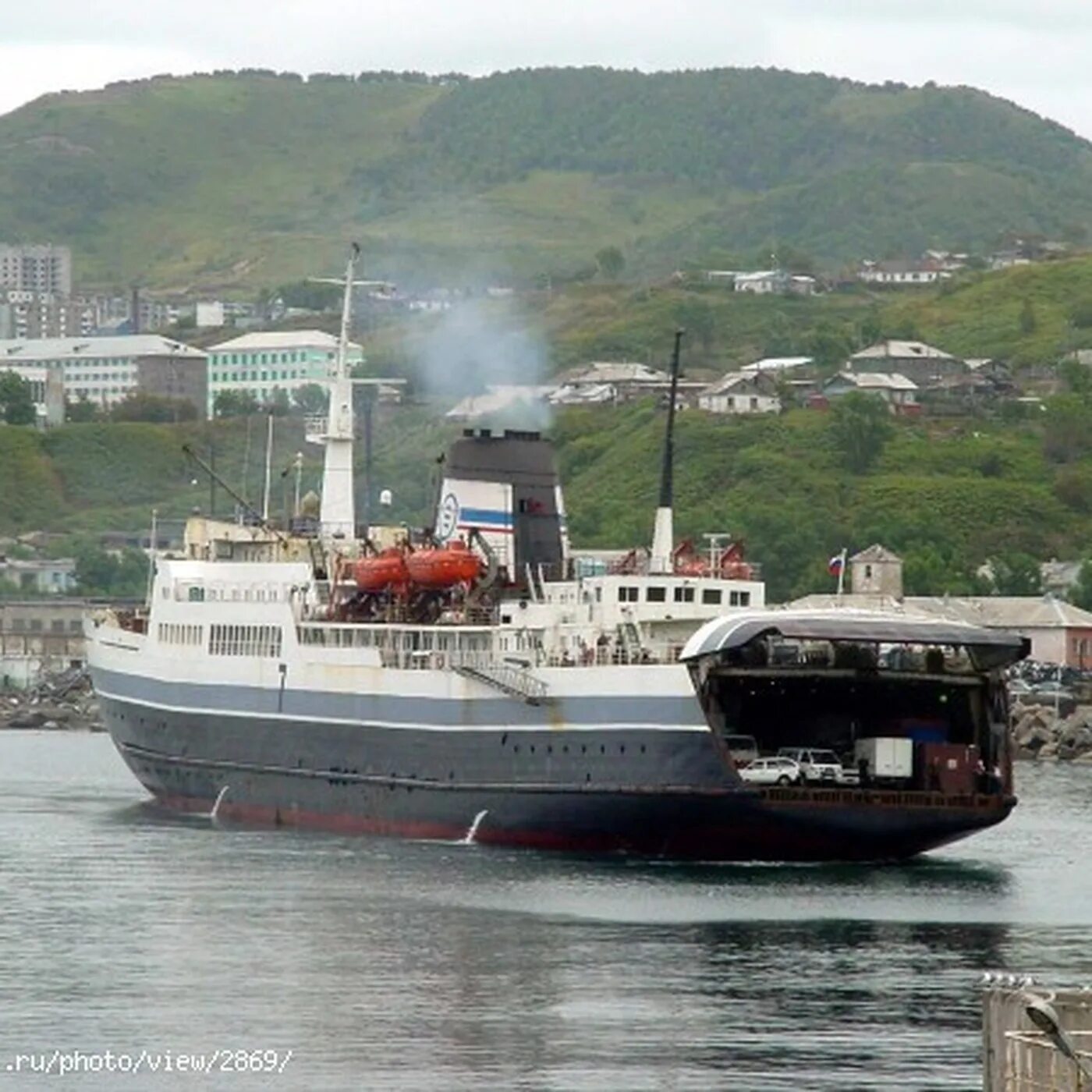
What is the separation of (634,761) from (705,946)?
460 inches

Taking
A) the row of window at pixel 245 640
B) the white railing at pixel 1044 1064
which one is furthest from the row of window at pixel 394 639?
the white railing at pixel 1044 1064

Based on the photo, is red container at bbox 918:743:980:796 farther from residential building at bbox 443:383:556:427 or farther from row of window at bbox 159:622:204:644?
residential building at bbox 443:383:556:427

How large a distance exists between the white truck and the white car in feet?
5.55

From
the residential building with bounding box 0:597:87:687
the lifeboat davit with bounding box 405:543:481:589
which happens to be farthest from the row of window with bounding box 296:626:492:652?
the residential building with bounding box 0:597:87:687

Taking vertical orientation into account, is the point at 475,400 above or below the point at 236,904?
above

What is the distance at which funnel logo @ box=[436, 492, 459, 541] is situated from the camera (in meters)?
78.9

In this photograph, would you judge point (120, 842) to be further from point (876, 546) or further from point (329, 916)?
point (876, 546)

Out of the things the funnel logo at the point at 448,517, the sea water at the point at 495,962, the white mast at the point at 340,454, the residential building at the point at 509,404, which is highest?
the residential building at the point at 509,404

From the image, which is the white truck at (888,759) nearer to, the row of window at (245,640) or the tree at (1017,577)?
the row of window at (245,640)

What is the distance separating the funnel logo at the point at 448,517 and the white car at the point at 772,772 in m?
12.6

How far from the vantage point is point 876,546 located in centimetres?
16212

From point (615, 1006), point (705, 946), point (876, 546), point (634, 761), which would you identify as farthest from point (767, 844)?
point (876, 546)

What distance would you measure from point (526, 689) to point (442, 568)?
18.2ft

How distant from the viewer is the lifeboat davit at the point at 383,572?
76.4 metres
